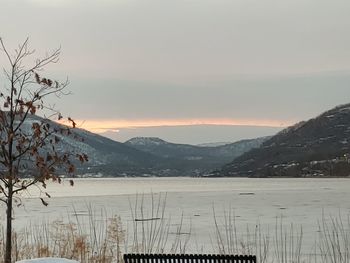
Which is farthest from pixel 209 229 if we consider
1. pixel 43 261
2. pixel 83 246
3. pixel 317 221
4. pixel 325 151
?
pixel 325 151

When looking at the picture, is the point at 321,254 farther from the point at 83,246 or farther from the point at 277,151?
the point at 277,151

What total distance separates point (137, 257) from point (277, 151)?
191 meters

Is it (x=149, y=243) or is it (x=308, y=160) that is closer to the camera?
(x=149, y=243)

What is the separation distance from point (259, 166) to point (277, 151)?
24.9ft

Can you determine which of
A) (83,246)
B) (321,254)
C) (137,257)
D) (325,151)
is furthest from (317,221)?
(325,151)

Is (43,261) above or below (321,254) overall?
above

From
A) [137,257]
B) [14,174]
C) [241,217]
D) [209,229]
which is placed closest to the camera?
[137,257]

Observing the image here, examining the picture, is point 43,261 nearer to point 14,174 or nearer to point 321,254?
point 14,174

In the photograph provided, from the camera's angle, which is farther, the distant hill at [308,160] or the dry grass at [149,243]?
the distant hill at [308,160]

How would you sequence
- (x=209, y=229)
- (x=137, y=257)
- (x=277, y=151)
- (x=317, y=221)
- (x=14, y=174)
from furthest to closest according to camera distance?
1. (x=277, y=151)
2. (x=317, y=221)
3. (x=209, y=229)
4. (x=14, y=174)
5. (x=137, y=257)

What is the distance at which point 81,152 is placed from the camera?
7012 mm

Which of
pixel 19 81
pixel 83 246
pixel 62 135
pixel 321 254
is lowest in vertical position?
pixel 321 254

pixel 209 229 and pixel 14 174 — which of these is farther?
pixel 209 229

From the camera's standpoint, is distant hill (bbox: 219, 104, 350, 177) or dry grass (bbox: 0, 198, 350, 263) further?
distant hill (bbox: 219, 104, 350, 177)
